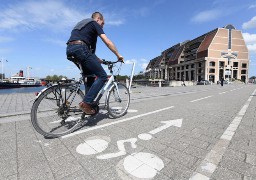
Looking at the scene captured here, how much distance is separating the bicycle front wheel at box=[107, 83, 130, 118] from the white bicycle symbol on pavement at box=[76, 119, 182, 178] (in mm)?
1462

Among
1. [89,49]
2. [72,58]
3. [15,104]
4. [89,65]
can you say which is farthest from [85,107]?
[15,104]

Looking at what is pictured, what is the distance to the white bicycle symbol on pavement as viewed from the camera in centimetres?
226

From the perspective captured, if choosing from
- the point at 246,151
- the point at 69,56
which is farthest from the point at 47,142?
the point at 246,151

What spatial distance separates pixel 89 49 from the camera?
3.72 meters

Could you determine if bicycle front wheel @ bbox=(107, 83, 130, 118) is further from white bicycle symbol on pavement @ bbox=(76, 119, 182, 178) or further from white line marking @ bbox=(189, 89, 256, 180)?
white line marking @ bbox=(189, 89, 256, 180)

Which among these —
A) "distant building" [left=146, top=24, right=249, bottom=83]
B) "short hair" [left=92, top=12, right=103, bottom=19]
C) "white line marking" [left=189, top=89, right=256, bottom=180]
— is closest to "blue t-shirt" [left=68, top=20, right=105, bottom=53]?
"short hair" [left=92, top=12, right=103, bottom=19]

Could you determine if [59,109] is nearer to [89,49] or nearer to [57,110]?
[57,110]

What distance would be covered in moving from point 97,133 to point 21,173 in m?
1.59

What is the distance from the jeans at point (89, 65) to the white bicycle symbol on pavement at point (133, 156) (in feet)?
3.17

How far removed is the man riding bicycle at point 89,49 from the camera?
140 inches

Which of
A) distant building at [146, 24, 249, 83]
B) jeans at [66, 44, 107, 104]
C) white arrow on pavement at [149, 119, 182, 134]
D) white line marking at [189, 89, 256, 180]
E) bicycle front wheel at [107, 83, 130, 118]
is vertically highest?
distant building at [146, 24, 249, 83]

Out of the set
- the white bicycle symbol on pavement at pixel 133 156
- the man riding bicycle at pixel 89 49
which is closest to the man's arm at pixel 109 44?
the man riding bicycle at pixel 89 49

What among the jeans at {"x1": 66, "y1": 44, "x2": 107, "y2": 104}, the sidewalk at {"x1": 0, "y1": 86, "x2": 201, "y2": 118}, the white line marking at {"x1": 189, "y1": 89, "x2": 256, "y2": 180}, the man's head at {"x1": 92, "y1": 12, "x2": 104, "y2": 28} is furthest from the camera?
the sidewalk at {"x1": 0, "y1": 86, "x2": 201, "y2": 118}

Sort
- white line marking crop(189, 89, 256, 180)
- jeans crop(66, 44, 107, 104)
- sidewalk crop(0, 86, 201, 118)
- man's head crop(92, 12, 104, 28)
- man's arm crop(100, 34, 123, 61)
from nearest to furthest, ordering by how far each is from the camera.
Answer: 1. white line marking crop(189, 89, 256, 180)
2. jeans crop(66, 44, 107, 104)
3. man's arm crop(100, 34, 123, 61)
4. man's head crop(92, 12, 104, 28)
5. sidewalk crop(0, 86, 201, 118)
